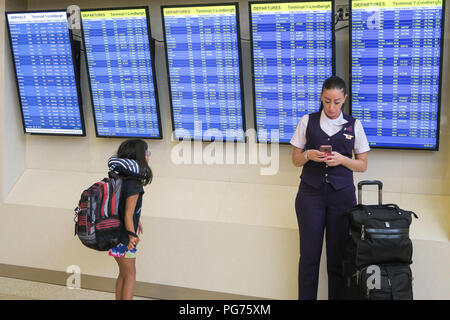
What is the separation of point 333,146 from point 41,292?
Answer: 2582mm

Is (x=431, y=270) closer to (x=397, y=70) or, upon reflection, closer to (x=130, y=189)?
(x=397, y=70)

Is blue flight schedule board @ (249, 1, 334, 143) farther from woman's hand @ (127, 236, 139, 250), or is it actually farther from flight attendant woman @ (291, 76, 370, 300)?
woman's hand @ (127, 236, 139, 250)

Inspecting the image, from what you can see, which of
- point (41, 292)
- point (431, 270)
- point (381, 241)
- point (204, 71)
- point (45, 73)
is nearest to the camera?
point (381, 241)

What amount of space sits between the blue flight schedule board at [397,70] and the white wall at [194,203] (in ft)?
0.45

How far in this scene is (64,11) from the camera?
3.70 meters

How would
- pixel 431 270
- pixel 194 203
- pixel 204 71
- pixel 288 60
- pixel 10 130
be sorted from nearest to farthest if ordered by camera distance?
pixel 431 270 → pixel 288 60 → pixel 204 71 → pixel 194 203 → pixel 10 130

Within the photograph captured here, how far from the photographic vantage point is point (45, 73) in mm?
3898

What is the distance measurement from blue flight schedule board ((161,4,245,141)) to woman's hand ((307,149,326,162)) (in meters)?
0.92

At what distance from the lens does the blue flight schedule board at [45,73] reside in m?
3.78

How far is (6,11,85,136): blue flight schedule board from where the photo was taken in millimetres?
3775

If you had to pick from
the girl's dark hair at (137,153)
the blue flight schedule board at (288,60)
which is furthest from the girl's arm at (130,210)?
the blue flight schedule board at (288,60)

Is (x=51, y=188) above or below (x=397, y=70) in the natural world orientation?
below

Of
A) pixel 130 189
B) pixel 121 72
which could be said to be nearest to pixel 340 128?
pixel 130 189

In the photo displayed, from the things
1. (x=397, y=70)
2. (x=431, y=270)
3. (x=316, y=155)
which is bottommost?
(x=431, y=270)
